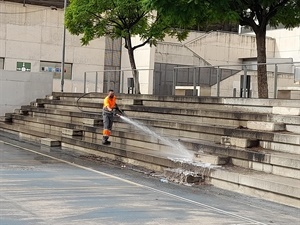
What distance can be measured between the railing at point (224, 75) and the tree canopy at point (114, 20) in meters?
3.17

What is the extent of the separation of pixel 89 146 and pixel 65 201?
864 cm

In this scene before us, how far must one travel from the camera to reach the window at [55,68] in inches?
1511

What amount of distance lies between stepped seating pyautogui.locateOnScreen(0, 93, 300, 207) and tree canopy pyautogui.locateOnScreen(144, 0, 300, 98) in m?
2.57

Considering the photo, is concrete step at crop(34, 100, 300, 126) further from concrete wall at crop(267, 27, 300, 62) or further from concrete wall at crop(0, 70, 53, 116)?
concrete wall at crop(267, 27, 300, 62)

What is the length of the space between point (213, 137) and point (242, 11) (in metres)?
5.83

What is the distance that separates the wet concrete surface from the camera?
8134mm

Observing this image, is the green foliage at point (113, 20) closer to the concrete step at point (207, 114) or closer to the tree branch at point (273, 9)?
the concrete step at point (207, 114)

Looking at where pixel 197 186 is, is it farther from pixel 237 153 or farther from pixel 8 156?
pixel 8 156

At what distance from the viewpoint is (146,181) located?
40.0ft

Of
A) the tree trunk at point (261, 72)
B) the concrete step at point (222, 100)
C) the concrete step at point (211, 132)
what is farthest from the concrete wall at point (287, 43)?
the concrete step at point (211, 132)

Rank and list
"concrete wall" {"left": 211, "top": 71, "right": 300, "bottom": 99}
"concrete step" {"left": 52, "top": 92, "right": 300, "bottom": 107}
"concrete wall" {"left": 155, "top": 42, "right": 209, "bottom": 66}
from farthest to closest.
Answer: "concrete wall" {"left": 155, "top": 42, "right": 209, "bottom": 66} → "concrete wall" {"left": 211, "top": 71, "right": 300, "bottom": 99} → "concrete step" {"left": 52, "top": 92, "right": 300, "bottom": 107}

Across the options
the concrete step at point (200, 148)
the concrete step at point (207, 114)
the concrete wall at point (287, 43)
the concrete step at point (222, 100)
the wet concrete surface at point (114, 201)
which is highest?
the concrete wall at point (287, 43)

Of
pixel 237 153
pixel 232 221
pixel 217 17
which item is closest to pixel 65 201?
pixel 232 221

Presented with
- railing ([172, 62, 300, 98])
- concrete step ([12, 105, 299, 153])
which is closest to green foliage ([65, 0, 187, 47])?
railing ([172, 62, 300, 98])
